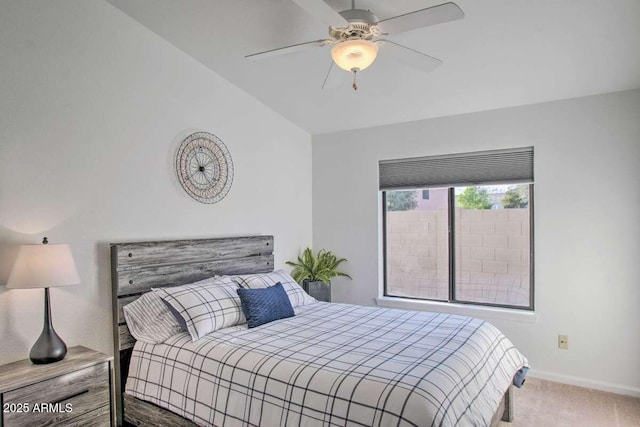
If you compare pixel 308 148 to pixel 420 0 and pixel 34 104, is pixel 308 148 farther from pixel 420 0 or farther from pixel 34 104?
pixel 34 104

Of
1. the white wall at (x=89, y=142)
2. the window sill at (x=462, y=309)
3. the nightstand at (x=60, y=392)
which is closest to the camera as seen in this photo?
the nightstand at (x=60, y=392)

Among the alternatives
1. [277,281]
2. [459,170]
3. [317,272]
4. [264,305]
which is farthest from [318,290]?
[459,170]

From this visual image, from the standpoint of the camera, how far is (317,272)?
4305 mm

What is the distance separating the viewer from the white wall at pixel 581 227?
309cm

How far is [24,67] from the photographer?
7.63ft

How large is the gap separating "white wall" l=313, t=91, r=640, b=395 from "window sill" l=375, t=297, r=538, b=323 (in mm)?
51

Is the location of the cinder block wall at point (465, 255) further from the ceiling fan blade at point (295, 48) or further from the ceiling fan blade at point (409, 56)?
the ceiling fan blade at point (295, 48)

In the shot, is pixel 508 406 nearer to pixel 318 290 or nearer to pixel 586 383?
pixel 586 383

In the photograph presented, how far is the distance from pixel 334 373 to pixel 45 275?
5.16 ft

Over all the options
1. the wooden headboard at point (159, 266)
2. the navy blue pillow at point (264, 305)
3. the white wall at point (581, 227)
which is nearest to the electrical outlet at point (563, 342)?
the white wall at point (581, 227)

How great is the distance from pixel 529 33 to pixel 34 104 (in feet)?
10.0

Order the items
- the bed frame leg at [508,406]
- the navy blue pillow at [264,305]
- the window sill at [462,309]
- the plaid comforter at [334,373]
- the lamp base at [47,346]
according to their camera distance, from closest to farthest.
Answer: the plaid comforter at [334,373] < the lamp base at [47,346] < the bed frame leg at [508,406] < the navy blue pillow at [264,305] < the window sill at [462,309]

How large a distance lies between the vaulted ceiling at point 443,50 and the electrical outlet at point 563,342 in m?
1.97

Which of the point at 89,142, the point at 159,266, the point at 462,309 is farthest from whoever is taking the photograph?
the point at 462,309
